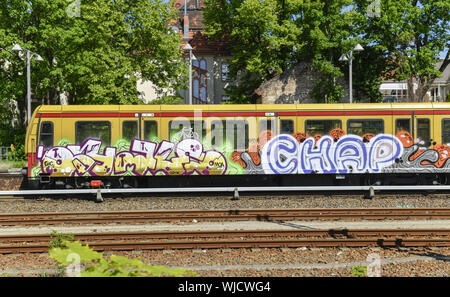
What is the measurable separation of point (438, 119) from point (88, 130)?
40.2ft

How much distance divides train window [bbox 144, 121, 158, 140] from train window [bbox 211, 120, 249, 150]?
1998 millimetres

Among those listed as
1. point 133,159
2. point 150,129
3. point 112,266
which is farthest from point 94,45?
point 112,266

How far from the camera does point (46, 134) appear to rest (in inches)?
560

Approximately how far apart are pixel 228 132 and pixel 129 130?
3.47 m

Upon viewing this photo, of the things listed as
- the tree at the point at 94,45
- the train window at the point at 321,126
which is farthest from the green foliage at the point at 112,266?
the tree at the point at 94,45

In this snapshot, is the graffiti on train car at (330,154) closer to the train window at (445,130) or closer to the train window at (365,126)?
the train window at (365,126)

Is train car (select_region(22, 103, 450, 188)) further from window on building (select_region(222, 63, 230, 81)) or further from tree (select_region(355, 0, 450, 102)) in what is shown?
window on building (select_region(222, 63, 230, 81))

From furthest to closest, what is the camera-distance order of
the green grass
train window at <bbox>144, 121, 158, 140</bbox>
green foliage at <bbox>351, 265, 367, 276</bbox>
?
the green grass → train window at <bbox>144, 121, 158, 140</bbox> → green foliage at <bbox>351, 265, 367, 276</bbox>

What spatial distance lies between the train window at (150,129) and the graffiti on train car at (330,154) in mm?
3825

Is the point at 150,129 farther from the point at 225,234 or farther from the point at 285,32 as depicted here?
the point at 285,32

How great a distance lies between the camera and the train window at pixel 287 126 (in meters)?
14.4

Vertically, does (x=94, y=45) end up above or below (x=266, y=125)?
above

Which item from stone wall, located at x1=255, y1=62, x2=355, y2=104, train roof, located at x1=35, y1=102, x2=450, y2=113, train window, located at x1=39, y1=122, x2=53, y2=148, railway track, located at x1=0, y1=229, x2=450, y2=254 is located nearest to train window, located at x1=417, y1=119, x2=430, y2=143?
train roof, located at x1=35, y1=102, x2=450, y2=113

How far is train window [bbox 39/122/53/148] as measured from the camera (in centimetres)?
1420
